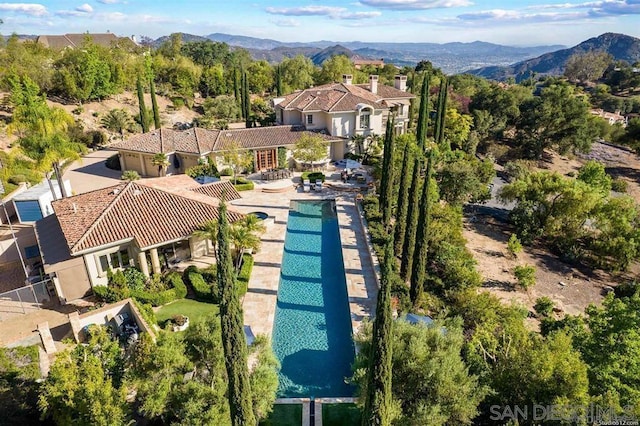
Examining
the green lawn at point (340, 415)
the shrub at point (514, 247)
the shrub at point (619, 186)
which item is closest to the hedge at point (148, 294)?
the green lawn at point (340, 415)

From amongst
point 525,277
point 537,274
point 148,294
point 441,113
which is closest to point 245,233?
point 148,294

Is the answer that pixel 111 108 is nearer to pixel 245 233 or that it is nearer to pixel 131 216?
pixel 131 216

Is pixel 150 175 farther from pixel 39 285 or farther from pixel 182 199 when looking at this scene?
pixel 39 285

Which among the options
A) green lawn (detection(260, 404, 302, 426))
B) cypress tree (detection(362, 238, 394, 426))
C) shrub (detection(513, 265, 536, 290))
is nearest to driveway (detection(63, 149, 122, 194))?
green lawn (detection(260, 404, 302, 426))

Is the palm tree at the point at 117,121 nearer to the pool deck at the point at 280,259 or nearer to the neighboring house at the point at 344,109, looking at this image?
the neighboring house at the point at 344,109

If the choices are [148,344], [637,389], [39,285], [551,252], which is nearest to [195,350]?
[148,344]
